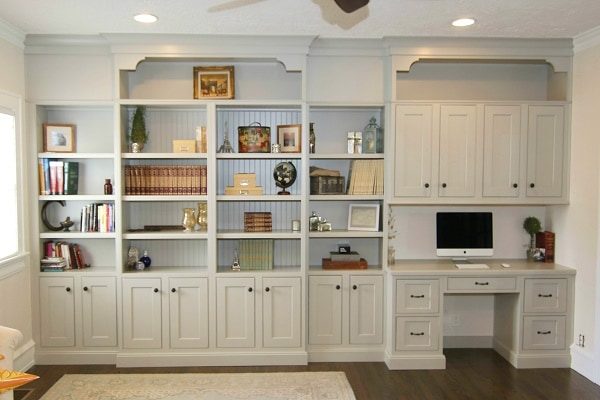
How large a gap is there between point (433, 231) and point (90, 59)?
3.44 meters

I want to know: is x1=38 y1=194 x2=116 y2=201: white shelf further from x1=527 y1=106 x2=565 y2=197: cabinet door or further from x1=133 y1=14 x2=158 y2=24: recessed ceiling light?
x1=527 y1=106 x2=565 y2=197: cabinet door

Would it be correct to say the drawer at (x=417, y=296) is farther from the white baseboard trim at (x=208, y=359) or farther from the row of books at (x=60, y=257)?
the row of books at (x=60, y=257)

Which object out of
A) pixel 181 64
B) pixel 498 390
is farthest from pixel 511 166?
pixel 181 64

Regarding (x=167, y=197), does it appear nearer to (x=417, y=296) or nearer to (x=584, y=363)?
(x=417, y=296)

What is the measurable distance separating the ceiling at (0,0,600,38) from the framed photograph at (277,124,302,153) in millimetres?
801

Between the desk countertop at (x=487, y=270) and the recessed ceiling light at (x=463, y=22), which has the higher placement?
the recessed ceiling light at (x=463, y=22)

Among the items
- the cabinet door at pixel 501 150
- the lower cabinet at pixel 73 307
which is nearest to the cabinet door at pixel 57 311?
the lower cabinet at pixel 73 307

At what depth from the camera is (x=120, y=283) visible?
4.17 m

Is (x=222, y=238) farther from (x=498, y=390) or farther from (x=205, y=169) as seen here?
(x=498, y=390)

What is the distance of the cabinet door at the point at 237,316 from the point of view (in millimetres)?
4215

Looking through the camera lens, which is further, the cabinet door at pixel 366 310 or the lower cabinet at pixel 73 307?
the cabinet door at pixel 366 310

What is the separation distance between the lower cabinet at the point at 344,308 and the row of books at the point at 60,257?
208cm

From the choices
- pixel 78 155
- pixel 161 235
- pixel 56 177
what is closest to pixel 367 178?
pixel 161 235

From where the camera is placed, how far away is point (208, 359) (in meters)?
4.21
